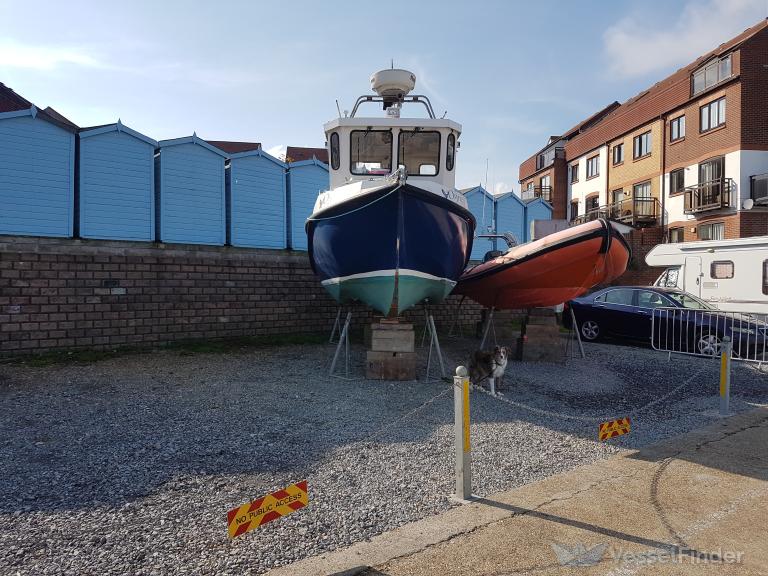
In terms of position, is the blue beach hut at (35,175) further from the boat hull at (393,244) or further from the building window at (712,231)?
the building window at (712,231)

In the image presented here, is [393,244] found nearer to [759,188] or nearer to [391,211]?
[391,211]

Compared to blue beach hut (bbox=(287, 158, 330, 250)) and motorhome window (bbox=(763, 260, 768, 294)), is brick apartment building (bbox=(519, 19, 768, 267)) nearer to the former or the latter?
motorhome window (bbox=(763, 260, 768, 294))

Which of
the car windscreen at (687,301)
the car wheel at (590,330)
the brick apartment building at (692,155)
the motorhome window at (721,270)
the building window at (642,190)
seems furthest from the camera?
the building window at (642,190)

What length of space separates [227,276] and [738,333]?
32.5 ft

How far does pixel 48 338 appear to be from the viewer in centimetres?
827

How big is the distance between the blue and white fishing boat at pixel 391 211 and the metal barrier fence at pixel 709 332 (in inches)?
198

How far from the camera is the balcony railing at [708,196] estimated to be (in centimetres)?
2114

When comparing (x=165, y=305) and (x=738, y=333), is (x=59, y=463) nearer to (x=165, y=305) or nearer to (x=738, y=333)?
(x=165, y=305)

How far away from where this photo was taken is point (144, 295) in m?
9.21

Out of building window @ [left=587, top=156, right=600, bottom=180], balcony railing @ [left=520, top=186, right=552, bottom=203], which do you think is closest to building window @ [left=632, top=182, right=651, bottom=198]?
building window @ [left=587, top=156, right=600, bottom=180]

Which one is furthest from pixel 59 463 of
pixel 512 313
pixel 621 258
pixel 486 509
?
pixel 512 313

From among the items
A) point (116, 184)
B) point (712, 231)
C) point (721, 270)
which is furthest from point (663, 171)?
point (116, 184)

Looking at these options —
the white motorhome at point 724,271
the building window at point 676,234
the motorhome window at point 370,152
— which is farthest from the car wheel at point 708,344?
the building window at point 676,234

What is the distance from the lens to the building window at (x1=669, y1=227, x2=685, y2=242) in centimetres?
2450
